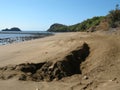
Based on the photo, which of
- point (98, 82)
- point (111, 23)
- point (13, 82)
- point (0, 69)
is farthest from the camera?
point (111, 23)

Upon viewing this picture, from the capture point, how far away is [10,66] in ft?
39.1

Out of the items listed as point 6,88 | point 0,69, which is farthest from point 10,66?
point 6,88

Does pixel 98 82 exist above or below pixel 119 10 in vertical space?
below

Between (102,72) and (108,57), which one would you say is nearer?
(102,72)

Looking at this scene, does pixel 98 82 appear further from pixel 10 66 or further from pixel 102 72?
pixel 10 66

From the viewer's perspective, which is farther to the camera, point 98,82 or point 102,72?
point 102,72

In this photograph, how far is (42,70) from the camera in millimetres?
11055

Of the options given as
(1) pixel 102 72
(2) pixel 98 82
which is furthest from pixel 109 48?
(2) pixel 98 82

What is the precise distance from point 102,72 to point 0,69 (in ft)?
14.2

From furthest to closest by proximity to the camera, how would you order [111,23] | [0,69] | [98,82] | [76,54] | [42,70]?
[111,23]
[76,54]
[0,69]
[42,70]
[98,82]

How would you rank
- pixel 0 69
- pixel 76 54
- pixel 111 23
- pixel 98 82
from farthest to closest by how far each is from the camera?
1. pixel 111 23
2. pixel 76 54
3. pixel 0 69
4. pixel 98 82

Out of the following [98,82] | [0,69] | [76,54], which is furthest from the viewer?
[76,54]

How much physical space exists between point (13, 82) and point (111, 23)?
3752cm

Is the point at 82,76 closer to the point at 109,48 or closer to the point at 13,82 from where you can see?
the point at 13,82
